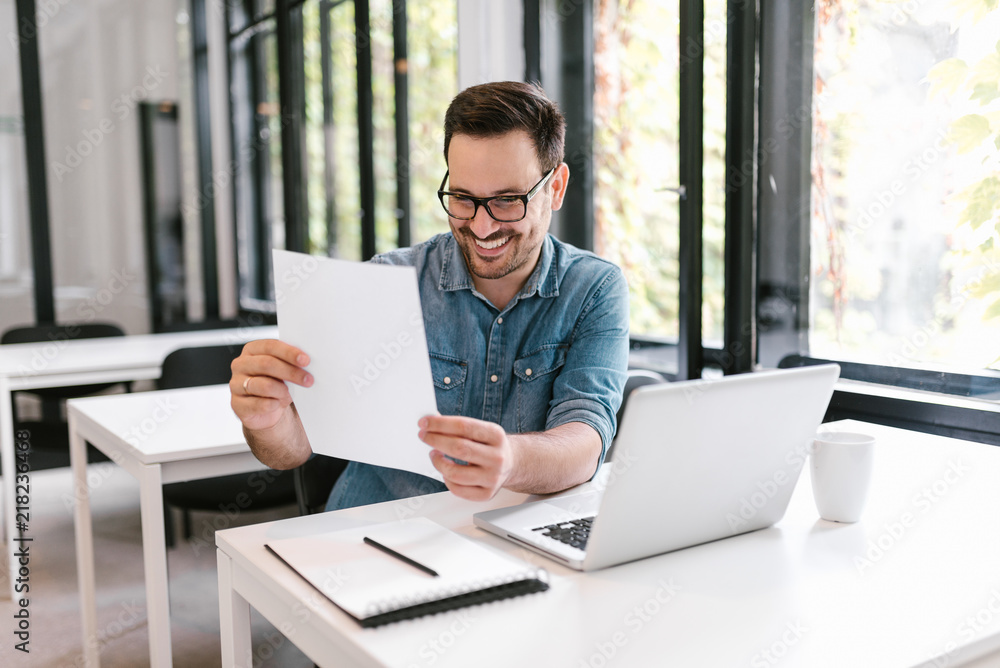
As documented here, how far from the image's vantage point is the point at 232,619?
1033 millimetres

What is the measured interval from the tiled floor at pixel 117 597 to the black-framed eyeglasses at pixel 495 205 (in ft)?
4.63

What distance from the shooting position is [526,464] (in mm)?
1098

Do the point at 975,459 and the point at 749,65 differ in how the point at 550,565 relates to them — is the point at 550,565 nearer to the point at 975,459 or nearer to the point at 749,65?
the point at 975,459

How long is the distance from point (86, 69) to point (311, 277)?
476 centimetres

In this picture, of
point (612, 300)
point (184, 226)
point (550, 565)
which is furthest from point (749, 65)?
point (184, 226)

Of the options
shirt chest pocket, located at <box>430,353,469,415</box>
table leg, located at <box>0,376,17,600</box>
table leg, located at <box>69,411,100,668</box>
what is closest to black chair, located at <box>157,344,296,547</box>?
table leg, located at <box>69,411,100,668</box>

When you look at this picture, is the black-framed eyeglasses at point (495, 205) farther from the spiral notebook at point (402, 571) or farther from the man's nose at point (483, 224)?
the spiral notebook at point (402, 571)

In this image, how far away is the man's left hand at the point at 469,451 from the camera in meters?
0.93

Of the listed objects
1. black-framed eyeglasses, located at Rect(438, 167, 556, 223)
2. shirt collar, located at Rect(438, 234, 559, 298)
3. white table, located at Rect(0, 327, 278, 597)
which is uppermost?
black-framed eyeglasses, located at Rect(438, 167, 556, 223)

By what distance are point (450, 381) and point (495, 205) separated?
12.9 inches

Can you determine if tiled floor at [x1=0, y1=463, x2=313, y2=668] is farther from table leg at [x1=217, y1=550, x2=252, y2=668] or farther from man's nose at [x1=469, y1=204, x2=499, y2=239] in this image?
man's nose at [x1=469, y1=204, x2=499, y2=239]

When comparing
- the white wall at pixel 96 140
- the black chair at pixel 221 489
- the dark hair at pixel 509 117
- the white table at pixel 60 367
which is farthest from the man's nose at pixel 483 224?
the white wall at pixel 96 140

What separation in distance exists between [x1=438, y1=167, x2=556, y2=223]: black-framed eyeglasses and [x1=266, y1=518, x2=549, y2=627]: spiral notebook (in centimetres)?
54

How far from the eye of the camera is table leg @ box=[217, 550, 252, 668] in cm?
103
